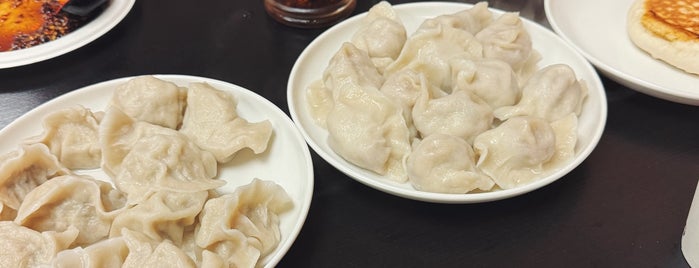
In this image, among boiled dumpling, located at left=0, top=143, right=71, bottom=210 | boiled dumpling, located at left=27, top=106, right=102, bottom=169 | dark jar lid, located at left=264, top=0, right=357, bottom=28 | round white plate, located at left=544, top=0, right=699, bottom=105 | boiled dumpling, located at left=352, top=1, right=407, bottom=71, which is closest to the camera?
boiled dumpling, located at left=0, top=143, right=71, bottom=210

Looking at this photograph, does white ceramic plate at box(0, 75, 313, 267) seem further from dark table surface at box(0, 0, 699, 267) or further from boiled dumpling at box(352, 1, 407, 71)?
boiled dumpling at box(352, 1, 407, 71)

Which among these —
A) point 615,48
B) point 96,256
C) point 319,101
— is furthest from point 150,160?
point 615,48

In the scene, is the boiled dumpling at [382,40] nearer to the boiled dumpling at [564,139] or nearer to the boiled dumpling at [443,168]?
the boiled dumpling at [443,168]

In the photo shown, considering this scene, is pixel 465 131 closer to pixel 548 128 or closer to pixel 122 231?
pixel 548 128

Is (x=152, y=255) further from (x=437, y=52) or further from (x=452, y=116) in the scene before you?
(x=437, y=52)

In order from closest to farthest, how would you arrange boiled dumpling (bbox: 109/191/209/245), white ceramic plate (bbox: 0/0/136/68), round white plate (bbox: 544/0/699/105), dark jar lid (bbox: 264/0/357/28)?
boiled dumpling (bbox: 109/191/209/245), round white plate (bbox: 544/0/699/105), white ceramic plate (bbox: 0/0/136/68), dark jar lid (bbox: 264/0/357/28)

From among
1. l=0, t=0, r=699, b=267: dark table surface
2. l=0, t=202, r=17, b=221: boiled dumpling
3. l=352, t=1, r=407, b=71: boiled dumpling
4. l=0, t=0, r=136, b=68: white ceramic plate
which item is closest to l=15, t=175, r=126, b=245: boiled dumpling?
l=0, t=202, r=17, b=221: boiled dumpling

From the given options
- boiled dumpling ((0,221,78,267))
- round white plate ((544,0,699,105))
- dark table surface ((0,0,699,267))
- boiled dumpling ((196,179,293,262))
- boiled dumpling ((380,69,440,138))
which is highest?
boiled dumpling ((380,69,440,138))
